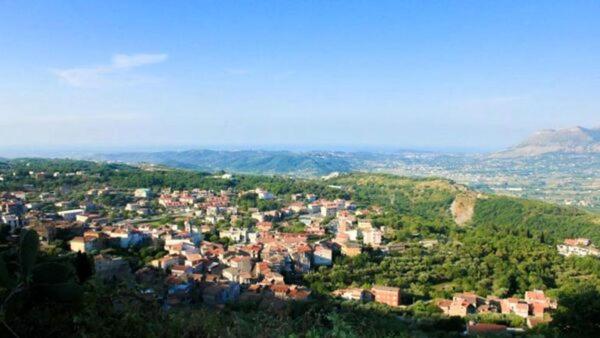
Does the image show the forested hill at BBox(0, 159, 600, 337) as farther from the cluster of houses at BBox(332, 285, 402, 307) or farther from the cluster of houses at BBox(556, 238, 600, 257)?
the cluster of houses at BBox(556, 238, 600, 257)

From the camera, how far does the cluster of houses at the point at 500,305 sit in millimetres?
16062

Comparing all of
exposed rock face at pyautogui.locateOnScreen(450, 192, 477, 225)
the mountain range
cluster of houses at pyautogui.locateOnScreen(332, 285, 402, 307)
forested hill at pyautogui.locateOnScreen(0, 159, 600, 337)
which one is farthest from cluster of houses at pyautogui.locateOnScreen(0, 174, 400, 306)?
the mountain range

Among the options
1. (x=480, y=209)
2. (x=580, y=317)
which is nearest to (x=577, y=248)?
(x=480, y=209)

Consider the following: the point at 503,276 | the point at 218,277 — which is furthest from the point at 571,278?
the point at 218,277

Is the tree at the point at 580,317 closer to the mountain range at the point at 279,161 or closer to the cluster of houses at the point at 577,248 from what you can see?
the cluster of houses at the point at 577,248

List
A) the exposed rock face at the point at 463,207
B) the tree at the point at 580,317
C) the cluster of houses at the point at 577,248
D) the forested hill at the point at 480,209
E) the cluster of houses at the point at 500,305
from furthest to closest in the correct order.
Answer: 1. the exposed rock face at the point at 463,207
2. the forested hill at the point at 480,209
3. the cluster of houses at the point at 577,248
4. the cluster of houses at the point at 500,305
5. the tree at the point at 580,317

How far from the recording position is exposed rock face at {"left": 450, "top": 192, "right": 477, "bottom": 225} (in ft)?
153

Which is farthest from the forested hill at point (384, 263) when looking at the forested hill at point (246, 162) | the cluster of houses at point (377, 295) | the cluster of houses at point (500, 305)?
the forested hill at point (246, 162)

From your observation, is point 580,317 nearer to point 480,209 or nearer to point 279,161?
point 480,209

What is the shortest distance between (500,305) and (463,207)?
3283 centimetres

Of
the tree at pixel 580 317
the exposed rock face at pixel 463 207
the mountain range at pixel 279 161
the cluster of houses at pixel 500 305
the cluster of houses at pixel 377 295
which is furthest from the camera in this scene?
the mountain range at pixel 279 161

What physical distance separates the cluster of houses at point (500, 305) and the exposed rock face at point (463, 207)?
28.5 m

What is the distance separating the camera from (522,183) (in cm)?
10519

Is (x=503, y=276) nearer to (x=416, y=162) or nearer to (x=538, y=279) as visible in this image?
(x=538, y=279)
